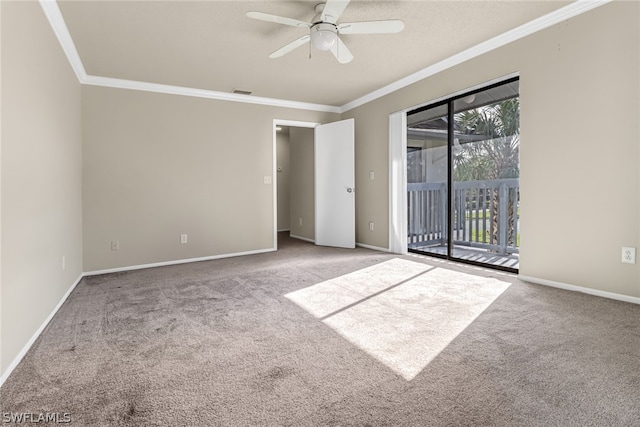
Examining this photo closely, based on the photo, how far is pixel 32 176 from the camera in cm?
225

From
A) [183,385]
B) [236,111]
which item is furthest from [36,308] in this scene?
[236,111]

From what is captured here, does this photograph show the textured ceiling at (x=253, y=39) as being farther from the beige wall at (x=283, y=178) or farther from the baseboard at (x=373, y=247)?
the beige wall at (x=283, y=178)

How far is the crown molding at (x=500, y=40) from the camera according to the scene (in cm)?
286

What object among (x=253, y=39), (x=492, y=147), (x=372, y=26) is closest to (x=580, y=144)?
(x=492, y=147)

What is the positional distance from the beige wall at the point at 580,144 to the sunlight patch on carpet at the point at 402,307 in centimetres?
66

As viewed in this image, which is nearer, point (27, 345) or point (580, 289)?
point (27, 345)

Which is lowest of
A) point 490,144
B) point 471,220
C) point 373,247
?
point 373,247

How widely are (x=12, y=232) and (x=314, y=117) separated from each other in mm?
4642

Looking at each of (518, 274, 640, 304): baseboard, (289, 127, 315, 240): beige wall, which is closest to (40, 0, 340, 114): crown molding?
(289, 127, 315, 240): beige wall

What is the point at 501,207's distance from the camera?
416 cm

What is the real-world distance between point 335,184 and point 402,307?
10.9 ft

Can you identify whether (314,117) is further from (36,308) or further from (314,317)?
(36,308)

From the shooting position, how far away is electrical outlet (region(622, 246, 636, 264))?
2676mm

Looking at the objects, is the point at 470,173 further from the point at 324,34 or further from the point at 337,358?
the point at 337,358
